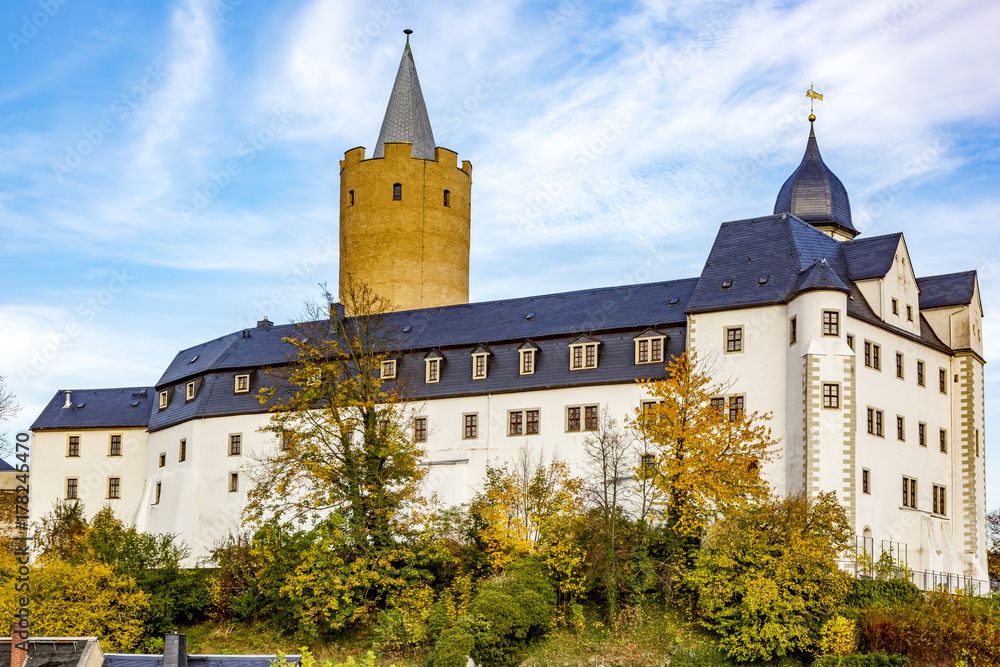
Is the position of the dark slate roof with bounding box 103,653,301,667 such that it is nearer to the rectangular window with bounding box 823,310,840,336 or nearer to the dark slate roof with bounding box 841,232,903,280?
the rectangular window with bounding box 823,310,840,336

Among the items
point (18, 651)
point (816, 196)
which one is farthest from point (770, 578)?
point (816, 196)

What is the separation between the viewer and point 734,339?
49.5 m

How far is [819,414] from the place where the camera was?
4669 cm

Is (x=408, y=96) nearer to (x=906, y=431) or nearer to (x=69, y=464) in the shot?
(x=69, y=464)

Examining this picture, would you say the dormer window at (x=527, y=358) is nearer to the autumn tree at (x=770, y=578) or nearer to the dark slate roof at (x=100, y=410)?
the autumn tree at (x=770, y=578)

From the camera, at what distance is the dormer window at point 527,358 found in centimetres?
5397

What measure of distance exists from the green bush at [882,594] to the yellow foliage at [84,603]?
2307cm

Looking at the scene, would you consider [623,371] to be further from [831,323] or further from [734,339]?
[831,323]

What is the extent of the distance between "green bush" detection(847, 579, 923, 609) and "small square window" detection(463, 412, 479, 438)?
16.4m

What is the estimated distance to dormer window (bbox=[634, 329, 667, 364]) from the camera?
51469mm

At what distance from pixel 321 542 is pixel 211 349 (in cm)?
2163

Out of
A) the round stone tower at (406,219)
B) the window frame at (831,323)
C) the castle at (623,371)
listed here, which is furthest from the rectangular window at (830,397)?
the round stone tower at (406,219)

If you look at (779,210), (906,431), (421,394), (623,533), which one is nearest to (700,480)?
(623,533)

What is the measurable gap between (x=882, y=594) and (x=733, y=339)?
10748mm
